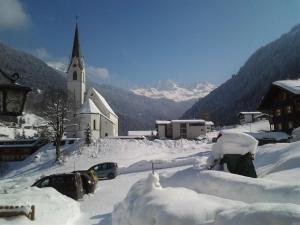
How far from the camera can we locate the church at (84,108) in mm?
70750

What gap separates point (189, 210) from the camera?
264 inches

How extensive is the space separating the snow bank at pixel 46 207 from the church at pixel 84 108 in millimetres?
48558

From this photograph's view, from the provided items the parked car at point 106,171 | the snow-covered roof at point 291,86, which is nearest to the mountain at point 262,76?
the snow-covered roof at point 291,86

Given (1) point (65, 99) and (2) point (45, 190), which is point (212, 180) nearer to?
(2) point (45, 190)

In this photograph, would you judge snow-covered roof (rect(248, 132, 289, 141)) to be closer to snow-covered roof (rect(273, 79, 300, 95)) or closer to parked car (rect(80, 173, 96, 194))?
snow-covered roof (rect(273, 79, 300, 95))

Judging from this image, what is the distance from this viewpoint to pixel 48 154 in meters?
53.9

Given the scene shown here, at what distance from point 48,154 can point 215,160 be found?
43892 millimetres

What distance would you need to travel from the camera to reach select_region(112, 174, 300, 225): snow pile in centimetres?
518

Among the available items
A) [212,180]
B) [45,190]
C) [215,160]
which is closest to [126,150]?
[45,190]

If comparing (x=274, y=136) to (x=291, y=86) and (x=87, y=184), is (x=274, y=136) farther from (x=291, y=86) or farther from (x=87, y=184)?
(x=87, y=184)

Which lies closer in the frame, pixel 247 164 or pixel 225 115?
pixel 247 164

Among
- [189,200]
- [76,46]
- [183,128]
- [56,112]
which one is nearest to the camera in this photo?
[189,200]

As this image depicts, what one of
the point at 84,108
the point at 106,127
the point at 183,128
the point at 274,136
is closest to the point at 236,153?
the point at 274,136

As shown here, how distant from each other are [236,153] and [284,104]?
128ft
